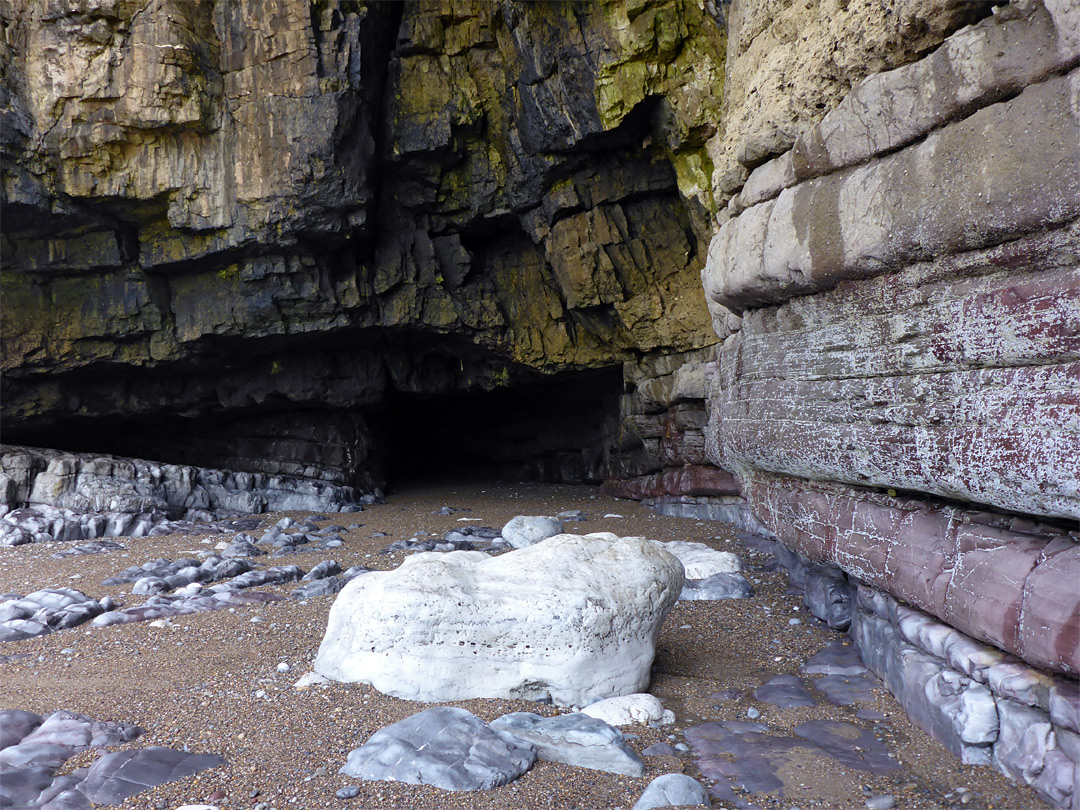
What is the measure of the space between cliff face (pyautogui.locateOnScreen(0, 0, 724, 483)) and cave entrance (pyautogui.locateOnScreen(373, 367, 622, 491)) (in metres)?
2.31

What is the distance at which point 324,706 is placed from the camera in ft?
9.03

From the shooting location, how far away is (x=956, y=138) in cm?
247

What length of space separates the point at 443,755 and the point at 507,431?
14651 mm

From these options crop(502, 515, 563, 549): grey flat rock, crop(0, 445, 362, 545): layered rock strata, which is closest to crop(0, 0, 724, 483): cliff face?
crop(0, 445, 362, 545): layered rock strata

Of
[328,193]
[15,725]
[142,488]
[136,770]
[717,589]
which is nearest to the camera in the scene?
[136,770]

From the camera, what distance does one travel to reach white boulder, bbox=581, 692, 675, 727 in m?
2.70

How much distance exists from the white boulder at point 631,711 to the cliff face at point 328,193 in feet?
23.1

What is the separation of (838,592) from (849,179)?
236 cm

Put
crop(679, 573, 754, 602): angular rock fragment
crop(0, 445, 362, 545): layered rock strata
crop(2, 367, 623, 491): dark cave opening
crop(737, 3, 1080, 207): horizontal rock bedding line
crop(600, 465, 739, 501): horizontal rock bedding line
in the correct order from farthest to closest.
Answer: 1. crop(2, 367, 623, 491): dark cave opening
2. crop(600, 465, 739, 501): horizontal rock bedding line
3. crop(0, 445, 362, 545): layered rock strata
4. crop(679, 573, 754, 602): angular rock fragment
5. crop(737, 3, 1080, 207): horizontal rock bedding line

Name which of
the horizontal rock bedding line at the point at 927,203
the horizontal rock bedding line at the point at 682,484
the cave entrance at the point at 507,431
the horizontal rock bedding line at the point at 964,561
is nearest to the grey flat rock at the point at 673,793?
the horizontal rock bedding line at the point at 964,561

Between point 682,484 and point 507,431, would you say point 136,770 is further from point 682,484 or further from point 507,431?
point 507,431

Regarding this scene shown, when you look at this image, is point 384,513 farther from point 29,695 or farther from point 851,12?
point 851,12

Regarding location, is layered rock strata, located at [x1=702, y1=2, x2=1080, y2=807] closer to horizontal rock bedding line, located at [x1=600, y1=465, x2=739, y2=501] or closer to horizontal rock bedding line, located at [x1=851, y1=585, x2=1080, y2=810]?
horizontal rock bedding line, located at [x1=851, y1=585, x2=1080, y2=810]

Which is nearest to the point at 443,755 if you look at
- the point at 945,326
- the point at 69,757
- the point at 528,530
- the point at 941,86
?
the point at 69,757
